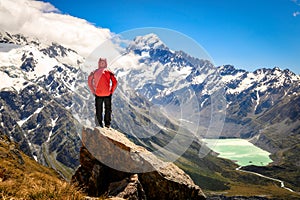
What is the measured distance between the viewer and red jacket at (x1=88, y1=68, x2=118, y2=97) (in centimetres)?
1345

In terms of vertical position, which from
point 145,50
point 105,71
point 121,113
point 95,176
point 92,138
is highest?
point 145,50

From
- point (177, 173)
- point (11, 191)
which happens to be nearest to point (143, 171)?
point (177, 173)

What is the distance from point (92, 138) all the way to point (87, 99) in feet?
6.00

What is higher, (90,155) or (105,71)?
(105,71)

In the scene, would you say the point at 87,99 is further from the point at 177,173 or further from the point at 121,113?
the point at 177,173

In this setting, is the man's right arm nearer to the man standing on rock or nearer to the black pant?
the man standing on rock

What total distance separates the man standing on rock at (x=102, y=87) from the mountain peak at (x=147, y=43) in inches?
76.4

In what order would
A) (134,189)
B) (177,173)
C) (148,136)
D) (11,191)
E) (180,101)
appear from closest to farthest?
(11,191) < (180,101) < (148,136) < (134,189) < (177,173)

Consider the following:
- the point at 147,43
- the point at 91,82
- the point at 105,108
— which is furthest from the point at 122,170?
the point at 147,43

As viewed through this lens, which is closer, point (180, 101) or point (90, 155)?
point (180, 101)

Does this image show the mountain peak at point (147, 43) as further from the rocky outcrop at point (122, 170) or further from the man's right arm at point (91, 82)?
the rocky outcrop at point (122, 170)

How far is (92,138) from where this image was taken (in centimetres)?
1388

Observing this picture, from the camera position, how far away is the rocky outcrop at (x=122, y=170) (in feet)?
43.5

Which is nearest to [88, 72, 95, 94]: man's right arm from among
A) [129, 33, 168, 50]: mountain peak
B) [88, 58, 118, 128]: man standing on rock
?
[88, 58, 118, 128]: man standing on rock
